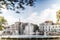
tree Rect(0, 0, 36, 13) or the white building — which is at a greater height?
tree Rect(0, 0, 36, 13)

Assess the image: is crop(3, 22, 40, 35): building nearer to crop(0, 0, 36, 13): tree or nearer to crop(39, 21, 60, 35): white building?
crop(39, 21, 60, 35): white building

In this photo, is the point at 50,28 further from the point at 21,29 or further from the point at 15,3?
the point at 15,3

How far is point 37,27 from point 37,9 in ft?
0.83

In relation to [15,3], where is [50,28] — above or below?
below

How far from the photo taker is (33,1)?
1.90m

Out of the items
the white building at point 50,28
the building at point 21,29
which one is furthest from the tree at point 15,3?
the white building at point 50,28

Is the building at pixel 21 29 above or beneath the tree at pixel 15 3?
beneath

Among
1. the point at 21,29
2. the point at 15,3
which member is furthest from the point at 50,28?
the point at 15,3

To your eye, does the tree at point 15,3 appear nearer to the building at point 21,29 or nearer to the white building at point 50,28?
the building at point 21,29

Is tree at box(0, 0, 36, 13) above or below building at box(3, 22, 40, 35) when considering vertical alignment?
above

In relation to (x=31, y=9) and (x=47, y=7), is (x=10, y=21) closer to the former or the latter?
(x=31, y=9)

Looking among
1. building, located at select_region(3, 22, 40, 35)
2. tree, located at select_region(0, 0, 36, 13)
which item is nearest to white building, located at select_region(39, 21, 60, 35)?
building, located at select_region(3, 22, 40, 35)

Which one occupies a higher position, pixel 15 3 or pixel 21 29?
pixel 15 3

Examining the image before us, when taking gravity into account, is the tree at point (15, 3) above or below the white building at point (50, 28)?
above
